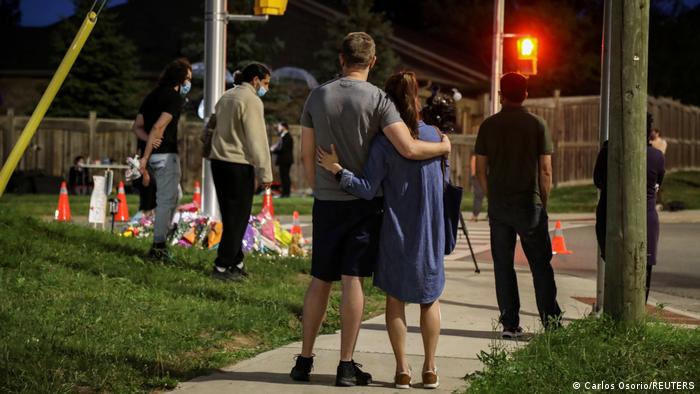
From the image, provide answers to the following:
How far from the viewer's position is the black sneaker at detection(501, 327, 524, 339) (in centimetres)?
838

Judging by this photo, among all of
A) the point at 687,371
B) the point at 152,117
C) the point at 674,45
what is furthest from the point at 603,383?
the point at 674,45

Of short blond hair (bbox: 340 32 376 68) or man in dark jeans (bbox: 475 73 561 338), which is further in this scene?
man in dark jeans (bbox: 475 73 561 338)

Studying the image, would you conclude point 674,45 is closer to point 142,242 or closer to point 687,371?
point 142,242

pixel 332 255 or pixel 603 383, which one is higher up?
pixel 332 255

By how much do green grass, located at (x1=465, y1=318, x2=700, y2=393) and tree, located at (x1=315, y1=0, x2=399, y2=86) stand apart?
32694 millimetres

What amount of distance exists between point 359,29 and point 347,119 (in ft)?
114

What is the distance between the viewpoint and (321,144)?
665 centimetres

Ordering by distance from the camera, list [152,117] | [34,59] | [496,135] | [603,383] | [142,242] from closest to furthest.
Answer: [603,383] < [496,135] < [152,117] < [142,242] < [34,59]

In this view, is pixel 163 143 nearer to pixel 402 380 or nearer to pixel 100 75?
pixel 402 380

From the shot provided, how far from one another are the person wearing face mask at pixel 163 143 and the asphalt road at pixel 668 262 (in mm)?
4728

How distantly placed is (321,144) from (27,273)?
402cm

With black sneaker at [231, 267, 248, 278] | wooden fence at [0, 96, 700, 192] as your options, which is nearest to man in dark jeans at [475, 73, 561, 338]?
black sneaker at [231, 267, 248, 278]

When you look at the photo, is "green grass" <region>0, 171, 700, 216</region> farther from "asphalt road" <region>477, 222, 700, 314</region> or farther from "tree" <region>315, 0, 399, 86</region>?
"tree" <region>315, 0, 399, 86</region>

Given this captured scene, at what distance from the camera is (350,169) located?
662cm
